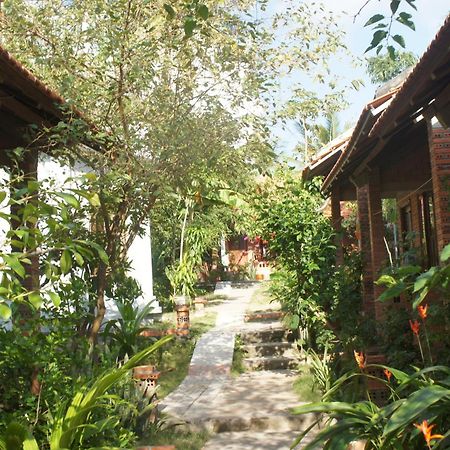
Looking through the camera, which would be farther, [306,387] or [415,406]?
[306,387]

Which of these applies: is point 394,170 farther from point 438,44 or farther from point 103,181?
point 438,44

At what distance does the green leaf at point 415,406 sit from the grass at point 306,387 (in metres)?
5.20

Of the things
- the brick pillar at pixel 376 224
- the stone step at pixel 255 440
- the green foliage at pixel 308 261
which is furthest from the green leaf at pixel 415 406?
the green foliage at pixel 308 261

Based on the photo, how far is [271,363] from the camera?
12.6 meters

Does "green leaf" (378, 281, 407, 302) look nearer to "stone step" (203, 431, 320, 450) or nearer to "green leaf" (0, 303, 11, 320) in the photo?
"green leaf" (0, 303, 11, 320)

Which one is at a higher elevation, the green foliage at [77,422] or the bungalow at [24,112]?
the bungalow at [24,112]

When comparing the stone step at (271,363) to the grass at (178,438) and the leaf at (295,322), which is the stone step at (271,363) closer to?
the leaf at (295,322)

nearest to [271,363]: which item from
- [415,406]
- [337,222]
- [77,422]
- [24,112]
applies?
[337,222]

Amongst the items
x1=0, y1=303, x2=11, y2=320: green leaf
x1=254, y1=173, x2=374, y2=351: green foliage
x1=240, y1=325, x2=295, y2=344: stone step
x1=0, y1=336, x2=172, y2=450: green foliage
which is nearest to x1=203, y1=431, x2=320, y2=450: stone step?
x1=0, y1=336, x2=172, y2=450: green foliage

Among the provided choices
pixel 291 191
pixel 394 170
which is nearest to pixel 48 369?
pixel 394 170

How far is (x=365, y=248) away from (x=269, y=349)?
9.50ft

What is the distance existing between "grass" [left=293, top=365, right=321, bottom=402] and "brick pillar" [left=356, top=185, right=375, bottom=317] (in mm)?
1226

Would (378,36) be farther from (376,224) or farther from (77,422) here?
(376,224)

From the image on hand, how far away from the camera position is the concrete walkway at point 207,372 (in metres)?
9.82
